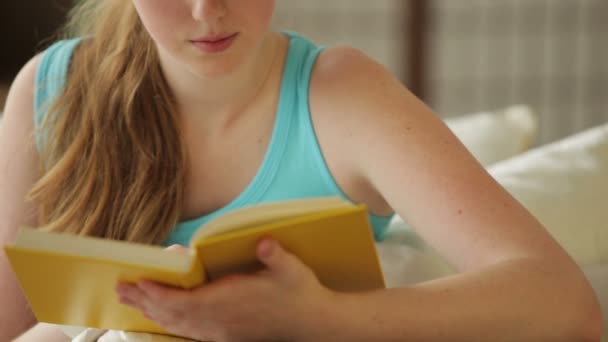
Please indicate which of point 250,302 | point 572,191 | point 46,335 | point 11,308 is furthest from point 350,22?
point 250,302

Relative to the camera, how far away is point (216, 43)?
112 cm

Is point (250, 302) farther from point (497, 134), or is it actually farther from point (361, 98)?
point (497, 134)

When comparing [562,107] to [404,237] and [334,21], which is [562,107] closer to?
[334,21]

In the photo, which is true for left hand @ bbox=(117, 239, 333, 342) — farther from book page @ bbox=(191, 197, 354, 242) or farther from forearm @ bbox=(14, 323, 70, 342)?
forearm @ bbox=(14, 323, 70, 342)

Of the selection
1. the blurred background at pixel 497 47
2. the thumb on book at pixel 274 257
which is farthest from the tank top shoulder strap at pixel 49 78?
the blurred background at pixel 497 47

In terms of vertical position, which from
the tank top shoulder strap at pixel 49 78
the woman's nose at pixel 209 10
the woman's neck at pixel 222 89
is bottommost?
the woman's neck at pixel 222 89

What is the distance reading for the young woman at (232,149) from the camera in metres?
1.05

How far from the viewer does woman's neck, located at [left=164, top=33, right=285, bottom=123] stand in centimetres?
131

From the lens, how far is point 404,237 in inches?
59.0

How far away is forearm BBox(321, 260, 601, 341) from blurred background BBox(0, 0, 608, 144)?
260 centimetres

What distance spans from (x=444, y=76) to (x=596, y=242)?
2337mm

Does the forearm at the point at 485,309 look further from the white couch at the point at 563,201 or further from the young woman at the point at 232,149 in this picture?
the white couch at the point at 563,201

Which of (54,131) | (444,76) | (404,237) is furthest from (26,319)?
(444,76)

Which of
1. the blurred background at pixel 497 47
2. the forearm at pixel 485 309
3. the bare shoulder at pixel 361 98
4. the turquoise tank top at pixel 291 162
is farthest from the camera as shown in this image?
the blurred background at pixel 497 47
